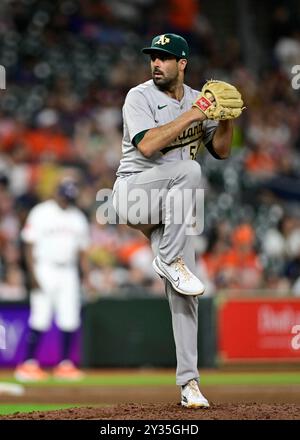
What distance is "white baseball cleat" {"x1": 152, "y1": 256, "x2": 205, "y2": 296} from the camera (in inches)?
247

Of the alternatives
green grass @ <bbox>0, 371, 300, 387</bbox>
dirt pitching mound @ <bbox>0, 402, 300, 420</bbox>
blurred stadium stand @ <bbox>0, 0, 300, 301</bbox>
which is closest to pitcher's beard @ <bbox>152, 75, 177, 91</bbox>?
dirt pitching mound @ <bbox>0, 402, 300, 420</bbox>

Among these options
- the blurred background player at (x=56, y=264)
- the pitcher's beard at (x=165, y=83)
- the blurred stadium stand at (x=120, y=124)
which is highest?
the blurred stadium stand at (x=120, y=124)

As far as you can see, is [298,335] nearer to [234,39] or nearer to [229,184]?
[229,184]

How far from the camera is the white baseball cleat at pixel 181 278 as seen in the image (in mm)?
6262

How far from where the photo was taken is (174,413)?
6098 millimetres

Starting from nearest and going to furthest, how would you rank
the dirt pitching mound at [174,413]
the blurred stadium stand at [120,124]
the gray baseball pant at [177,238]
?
the dirt pitching mound at [174,413], the gray baseball pant at [177,238], the blurred stadium stand at [120,124]

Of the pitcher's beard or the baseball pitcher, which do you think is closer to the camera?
the baseball pitcher

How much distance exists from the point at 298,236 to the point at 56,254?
164 inches

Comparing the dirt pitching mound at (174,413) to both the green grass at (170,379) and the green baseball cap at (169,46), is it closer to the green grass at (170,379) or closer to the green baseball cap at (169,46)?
the green baseball cap at (169,46)

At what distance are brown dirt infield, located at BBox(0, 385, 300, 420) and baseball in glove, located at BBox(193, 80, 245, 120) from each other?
175 cm

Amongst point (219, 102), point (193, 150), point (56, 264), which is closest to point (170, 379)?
point (56, 264)

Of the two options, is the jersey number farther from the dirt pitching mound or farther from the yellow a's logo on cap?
the dirt pitching mound

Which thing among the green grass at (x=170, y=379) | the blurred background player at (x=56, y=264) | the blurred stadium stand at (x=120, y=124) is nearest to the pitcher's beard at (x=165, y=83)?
the green grass at (x=170, y=379)

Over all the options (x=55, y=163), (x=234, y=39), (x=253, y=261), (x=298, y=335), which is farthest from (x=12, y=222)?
(x=234, y=39)
